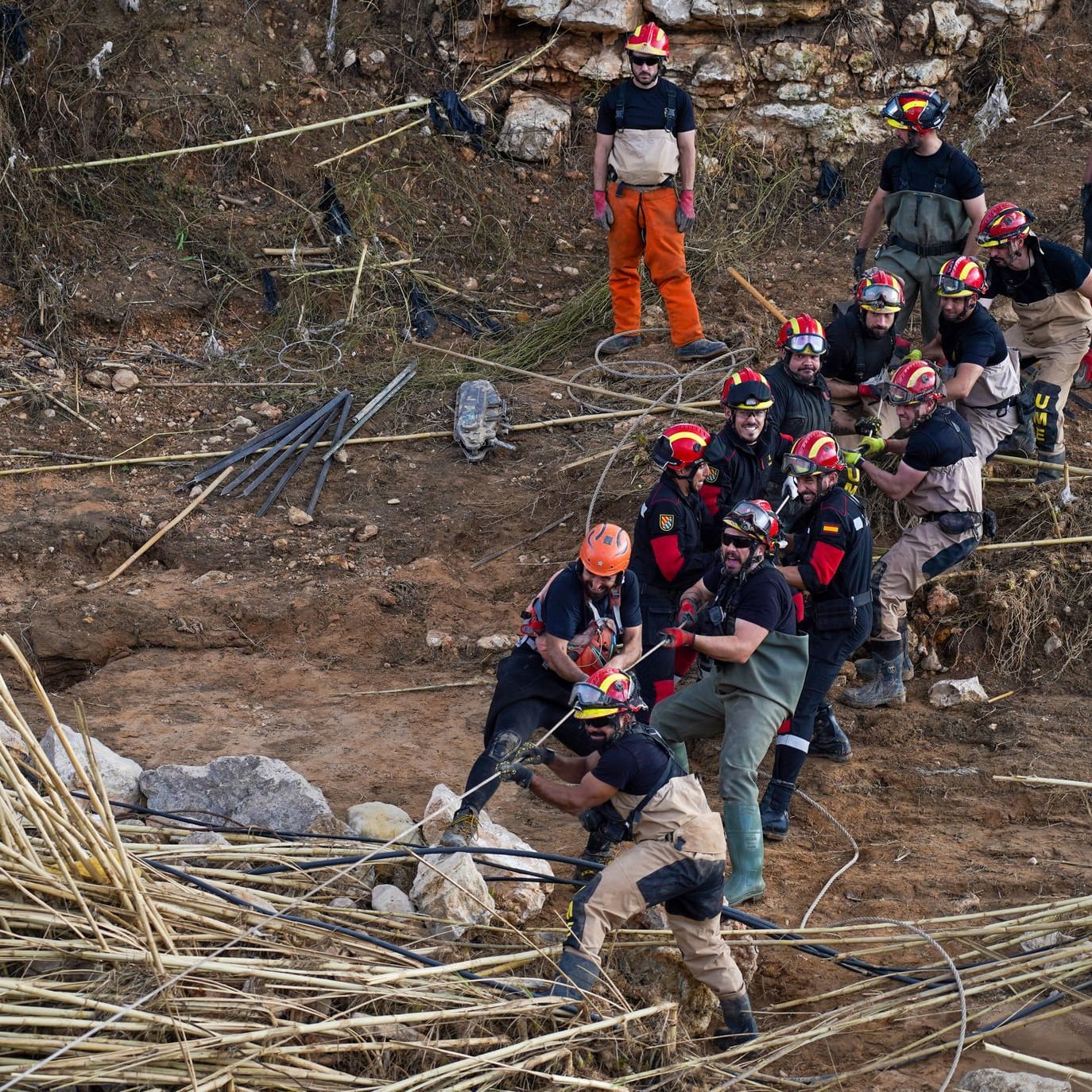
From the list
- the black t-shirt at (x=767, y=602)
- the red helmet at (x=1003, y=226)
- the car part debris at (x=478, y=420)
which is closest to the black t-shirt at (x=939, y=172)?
the red helmet at (x=1003, y=226)

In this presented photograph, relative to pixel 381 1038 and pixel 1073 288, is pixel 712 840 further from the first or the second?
pixel 1073 288

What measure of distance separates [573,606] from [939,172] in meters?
4.13

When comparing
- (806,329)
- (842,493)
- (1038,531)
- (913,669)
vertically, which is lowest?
(913,669)

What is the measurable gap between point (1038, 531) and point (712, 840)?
13.5ft

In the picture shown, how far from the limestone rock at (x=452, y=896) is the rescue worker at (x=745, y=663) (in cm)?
124

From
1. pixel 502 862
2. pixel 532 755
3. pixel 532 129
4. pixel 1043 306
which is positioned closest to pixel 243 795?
pixel 502 862

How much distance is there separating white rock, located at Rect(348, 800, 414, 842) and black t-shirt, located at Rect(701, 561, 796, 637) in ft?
5.58

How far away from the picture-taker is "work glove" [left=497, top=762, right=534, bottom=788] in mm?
5074

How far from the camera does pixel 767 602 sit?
5652 mm

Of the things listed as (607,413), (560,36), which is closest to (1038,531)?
(607,413)

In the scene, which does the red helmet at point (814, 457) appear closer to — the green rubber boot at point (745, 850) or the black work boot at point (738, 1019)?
the green rubber boot at point (745, 850)

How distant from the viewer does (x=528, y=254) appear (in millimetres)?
11453

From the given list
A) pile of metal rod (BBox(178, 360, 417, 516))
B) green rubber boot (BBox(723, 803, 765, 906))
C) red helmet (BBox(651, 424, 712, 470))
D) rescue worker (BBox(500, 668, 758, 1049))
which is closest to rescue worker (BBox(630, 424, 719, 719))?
red helmet (BBox(651, 424, 712, 470))

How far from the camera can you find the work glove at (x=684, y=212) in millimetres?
9094
